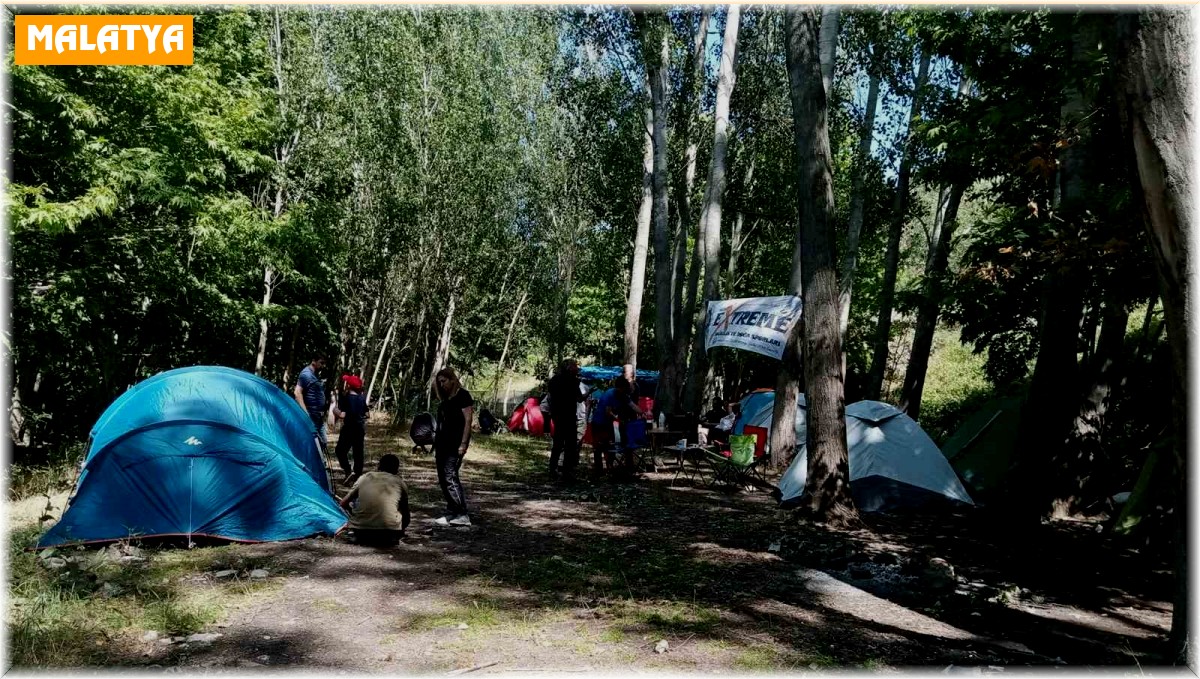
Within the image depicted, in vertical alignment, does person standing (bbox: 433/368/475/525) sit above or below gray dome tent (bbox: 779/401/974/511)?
above

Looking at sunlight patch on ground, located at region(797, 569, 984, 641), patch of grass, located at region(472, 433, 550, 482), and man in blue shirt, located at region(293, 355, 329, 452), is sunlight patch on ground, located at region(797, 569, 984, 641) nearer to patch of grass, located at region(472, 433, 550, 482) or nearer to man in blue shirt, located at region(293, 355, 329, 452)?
man in blue shirt, located at region(293, 355, 329, 452)

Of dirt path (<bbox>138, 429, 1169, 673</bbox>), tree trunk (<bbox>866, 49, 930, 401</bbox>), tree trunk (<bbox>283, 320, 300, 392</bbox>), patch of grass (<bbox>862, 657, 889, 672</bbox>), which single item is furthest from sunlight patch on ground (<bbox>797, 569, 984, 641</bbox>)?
tree trunk (<bbox>283, 320, 300, 392</bbox>)

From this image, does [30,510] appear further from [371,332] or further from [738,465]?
[371,332]

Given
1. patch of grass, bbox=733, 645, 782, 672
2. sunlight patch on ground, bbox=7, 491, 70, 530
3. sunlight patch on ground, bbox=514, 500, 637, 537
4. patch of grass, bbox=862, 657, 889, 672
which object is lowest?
sunlight patch on ground, bbox=514, 500, 637, 537

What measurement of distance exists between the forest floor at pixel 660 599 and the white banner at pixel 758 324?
3069 millimetres

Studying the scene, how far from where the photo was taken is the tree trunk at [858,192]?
20.6 m

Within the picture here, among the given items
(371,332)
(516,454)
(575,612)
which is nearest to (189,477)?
(575,612)

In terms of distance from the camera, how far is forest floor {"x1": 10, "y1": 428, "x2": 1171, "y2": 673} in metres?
5.20

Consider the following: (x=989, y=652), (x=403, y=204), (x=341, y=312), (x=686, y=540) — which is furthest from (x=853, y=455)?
(x=341, y=312)

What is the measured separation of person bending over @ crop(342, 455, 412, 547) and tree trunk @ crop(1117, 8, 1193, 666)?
608 centimetres

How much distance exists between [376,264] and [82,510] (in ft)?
55.9

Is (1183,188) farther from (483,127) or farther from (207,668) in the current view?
(483,127)

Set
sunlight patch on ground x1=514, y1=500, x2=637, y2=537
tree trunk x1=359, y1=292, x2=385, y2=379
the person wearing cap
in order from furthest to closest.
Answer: tree trunk x1=359, y1=292, x2=385, y2=379, the person wearing cap, sunlight patch on ground x1=514, y1=500, x2=637, y2=537

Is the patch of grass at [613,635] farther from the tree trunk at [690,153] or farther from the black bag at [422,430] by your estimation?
the tree trunk at [690,153]
